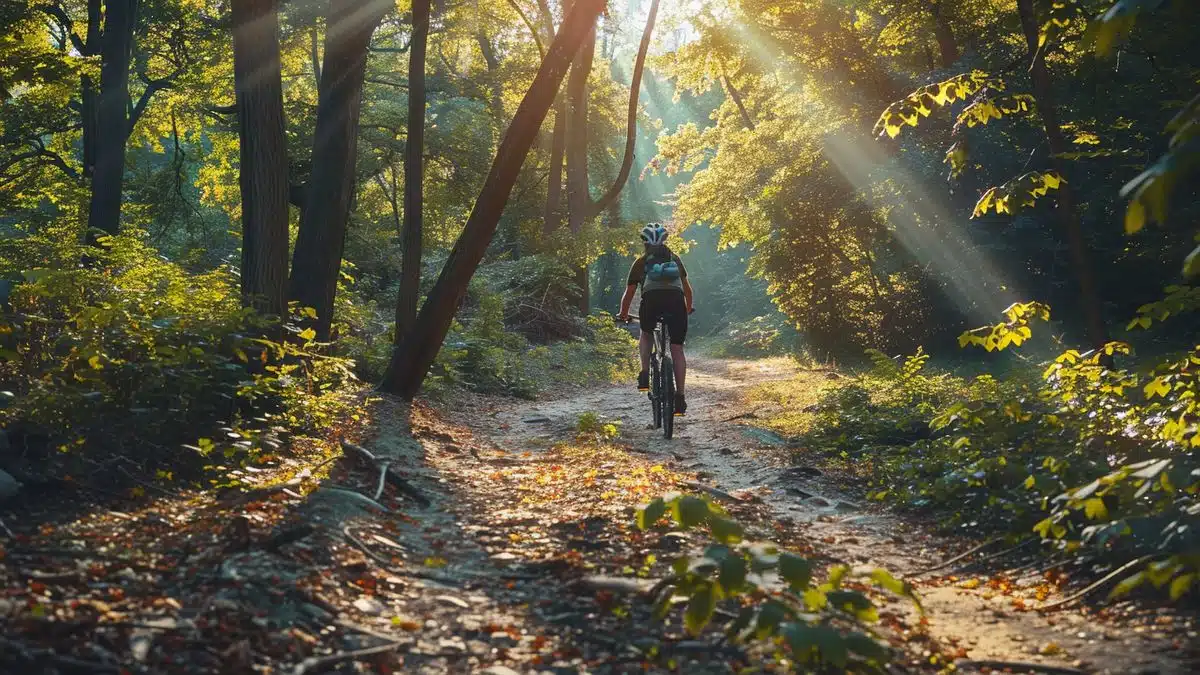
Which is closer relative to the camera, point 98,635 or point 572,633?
point 98,635

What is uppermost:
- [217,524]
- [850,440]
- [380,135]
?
[380,135]

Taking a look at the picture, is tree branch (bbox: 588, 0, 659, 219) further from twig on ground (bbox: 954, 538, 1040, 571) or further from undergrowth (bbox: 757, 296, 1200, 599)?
twig on ground (bbox: 954, 538, 1040, 571)

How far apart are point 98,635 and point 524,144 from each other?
25.9 feet

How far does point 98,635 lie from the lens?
123 inches

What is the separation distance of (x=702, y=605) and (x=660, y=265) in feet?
23.4

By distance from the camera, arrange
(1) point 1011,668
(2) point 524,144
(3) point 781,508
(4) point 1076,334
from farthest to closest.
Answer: (4) point 1076,334
(2) point 524,144
(3) point 781,508
(1) point 1011,668

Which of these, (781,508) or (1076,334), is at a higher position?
(1076,334)

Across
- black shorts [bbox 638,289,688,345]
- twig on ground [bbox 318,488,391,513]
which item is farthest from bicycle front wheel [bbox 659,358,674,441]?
twig on ground [bbox 318,488,391,513]

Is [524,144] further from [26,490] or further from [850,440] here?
[26,490]

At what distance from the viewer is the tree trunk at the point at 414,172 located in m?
12.1

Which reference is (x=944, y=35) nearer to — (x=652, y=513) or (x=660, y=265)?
(x=660, y=265)

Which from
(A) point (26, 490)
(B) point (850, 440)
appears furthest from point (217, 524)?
(B) point (850, 440)

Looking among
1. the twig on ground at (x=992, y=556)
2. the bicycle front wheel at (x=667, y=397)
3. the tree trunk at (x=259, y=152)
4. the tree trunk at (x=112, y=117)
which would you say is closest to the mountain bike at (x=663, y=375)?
the bicycle front wheel at (x=667, y=397)

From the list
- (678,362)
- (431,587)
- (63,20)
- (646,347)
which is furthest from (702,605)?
(63,20)
